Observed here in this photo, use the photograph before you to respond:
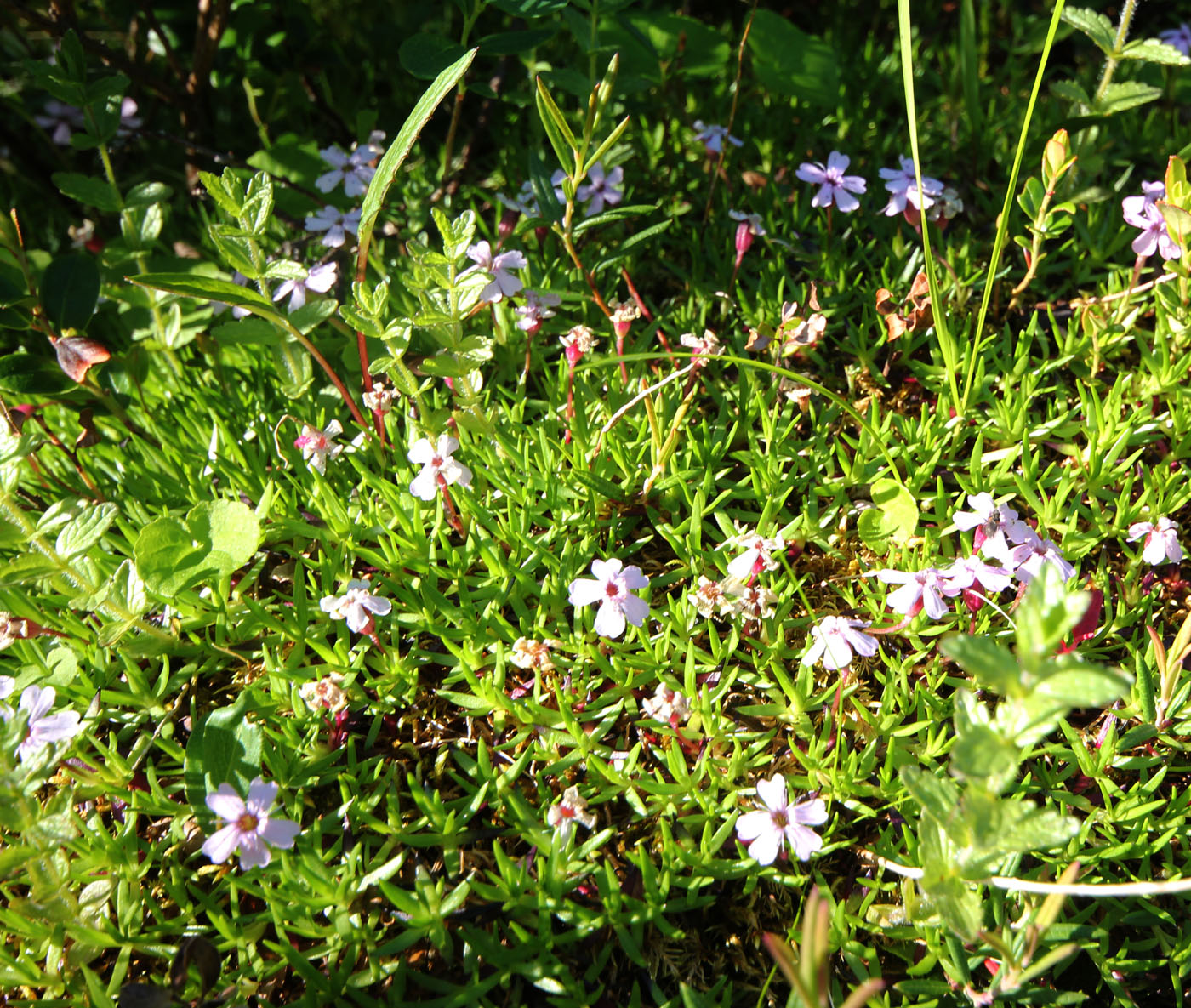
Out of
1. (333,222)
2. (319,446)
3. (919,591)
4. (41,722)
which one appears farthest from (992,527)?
(333,222)

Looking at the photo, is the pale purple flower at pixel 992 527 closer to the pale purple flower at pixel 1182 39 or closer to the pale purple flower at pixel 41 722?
the pale purple flower at pixel 41 722

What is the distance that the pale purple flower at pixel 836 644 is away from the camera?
161 centimetres

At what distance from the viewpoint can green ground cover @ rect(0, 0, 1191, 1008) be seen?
1.45m

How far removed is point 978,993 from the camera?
1.39 meters

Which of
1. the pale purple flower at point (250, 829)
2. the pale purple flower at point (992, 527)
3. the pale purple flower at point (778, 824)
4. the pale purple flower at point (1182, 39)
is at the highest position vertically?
the pale purple flower at point (1182, 39)

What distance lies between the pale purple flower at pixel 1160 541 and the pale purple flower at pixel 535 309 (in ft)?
4.10

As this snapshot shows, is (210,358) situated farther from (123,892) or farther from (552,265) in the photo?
(123,892)

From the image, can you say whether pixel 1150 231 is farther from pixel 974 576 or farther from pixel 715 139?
pixel 715 139

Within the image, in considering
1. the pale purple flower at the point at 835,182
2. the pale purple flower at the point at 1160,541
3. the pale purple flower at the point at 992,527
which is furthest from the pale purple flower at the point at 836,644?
the pale purple flower at the point at 835,182

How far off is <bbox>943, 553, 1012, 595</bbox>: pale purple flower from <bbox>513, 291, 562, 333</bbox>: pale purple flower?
100cm

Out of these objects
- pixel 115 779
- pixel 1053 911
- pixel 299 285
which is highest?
pixel 299 285

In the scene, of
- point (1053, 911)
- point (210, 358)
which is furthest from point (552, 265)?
point (1053, 911)

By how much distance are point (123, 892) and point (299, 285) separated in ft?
4.00

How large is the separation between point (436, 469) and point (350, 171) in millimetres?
1141
